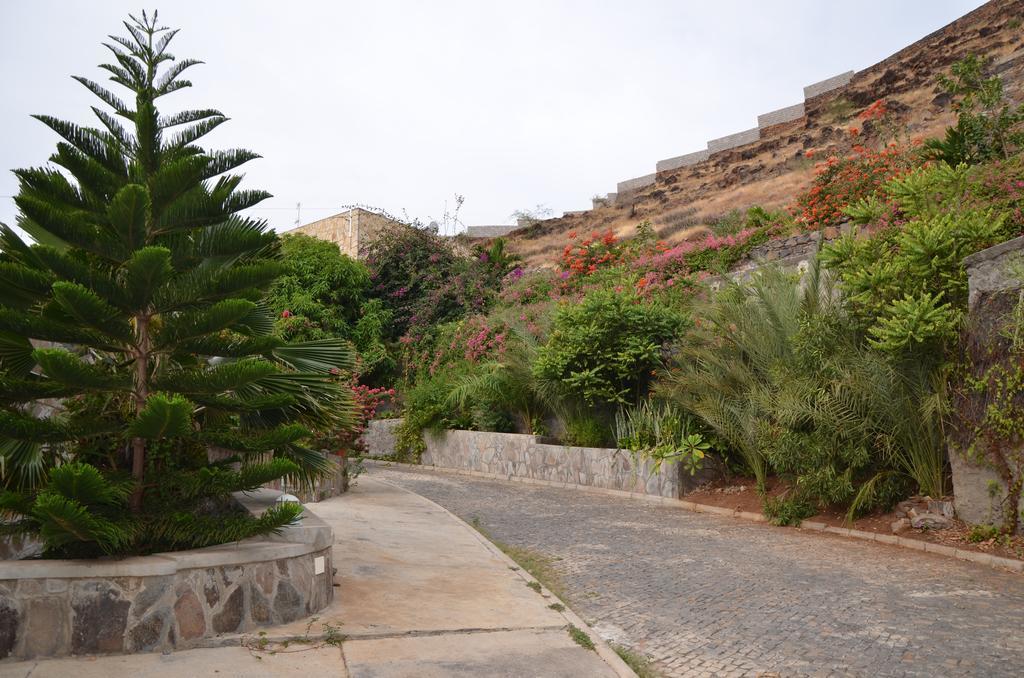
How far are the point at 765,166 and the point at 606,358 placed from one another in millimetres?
25130

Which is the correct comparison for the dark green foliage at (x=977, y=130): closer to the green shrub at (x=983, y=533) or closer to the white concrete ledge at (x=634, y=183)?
the green shrub at (x=983, y=533)

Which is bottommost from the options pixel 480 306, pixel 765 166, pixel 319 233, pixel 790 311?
pixel 790 311

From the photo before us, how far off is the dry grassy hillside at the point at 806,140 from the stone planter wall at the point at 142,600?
76.8ft

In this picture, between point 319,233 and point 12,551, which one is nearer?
point 12,551

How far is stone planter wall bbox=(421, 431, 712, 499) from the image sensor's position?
41.1 ft

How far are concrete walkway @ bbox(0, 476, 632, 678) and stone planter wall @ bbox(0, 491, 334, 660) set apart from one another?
0.13m

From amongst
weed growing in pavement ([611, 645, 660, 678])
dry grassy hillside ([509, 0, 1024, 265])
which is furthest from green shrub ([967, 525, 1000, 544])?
dry grassy hillside ([509, 0, 1024, 265])

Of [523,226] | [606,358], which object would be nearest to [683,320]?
[606,358]

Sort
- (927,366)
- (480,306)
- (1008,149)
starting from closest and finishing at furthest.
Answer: (927,366)
(1008,149)
(480,306)

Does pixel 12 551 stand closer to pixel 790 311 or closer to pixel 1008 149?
pixel 790 311

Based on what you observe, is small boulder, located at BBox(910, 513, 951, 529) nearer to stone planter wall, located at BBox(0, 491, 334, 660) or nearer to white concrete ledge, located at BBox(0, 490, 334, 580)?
white concrete ledge, located at BBox(0, 490, 334, 580)

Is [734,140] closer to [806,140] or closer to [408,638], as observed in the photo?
[806,140]

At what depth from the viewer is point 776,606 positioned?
584cm

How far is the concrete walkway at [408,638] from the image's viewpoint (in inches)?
171
